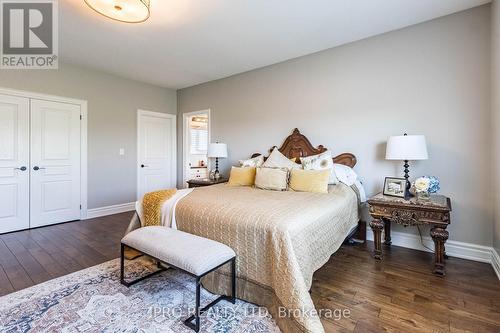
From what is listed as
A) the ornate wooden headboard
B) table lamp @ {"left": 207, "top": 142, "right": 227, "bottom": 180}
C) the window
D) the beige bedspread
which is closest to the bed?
the beige bedspread

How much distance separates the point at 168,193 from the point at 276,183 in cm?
126

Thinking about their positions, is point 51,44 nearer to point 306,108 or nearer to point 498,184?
point 306,108

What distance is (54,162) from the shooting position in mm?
3992

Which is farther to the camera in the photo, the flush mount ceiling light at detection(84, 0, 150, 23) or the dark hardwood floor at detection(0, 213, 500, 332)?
the flush mount ceiling light at detection(84, 0, 150, 23)

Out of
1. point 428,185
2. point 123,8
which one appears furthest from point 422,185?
point 123,8

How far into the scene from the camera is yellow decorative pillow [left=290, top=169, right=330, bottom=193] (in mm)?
2857

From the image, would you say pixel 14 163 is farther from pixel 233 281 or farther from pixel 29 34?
pixel 233 281

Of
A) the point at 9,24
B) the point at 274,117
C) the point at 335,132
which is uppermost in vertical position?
the point at 9,24

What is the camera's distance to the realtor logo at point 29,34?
2.57 meters

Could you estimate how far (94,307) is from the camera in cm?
182

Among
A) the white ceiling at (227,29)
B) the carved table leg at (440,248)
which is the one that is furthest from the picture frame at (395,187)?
the white ceiling at (227,29)

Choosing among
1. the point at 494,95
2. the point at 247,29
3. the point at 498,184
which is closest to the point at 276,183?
the point at 247,29

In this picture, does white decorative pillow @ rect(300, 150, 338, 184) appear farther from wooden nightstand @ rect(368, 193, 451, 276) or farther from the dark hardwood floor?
the dark hardwood floor

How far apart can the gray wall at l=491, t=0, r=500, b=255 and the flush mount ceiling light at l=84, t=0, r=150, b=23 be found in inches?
123
